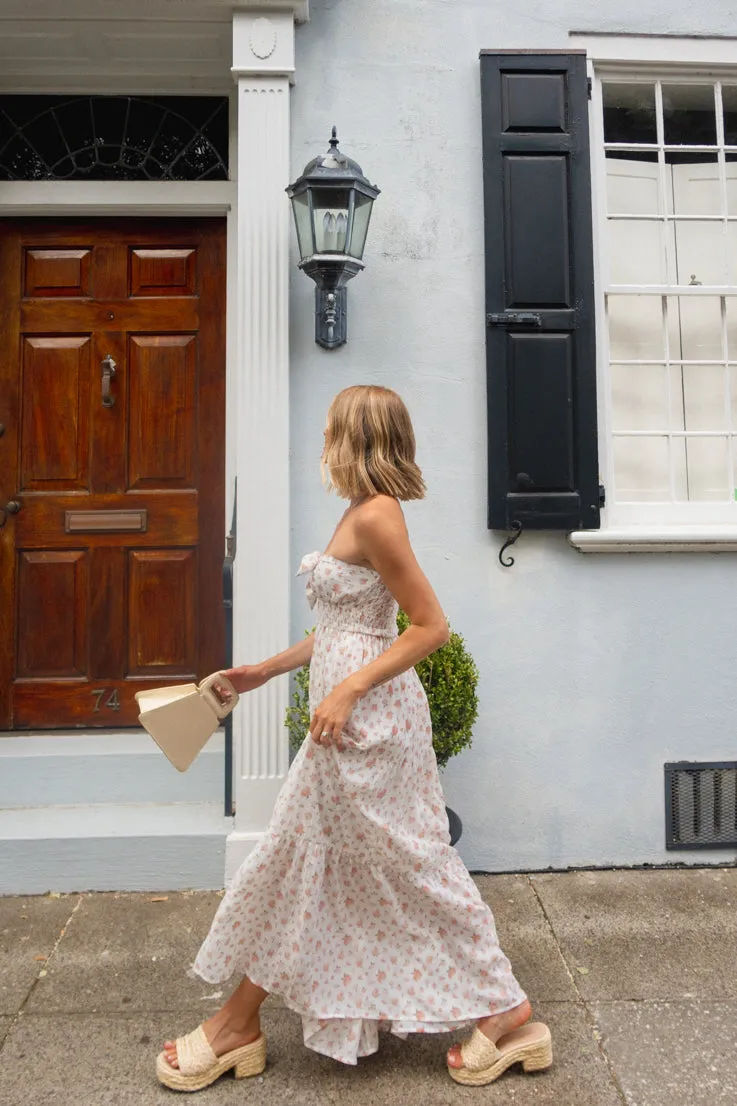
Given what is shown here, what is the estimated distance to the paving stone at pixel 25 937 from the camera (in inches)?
110

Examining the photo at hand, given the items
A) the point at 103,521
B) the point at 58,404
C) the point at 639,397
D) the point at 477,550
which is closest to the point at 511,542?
the point at 477,550

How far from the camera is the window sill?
3.71m

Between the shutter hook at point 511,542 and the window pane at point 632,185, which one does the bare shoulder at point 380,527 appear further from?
the window pane at point 632,185

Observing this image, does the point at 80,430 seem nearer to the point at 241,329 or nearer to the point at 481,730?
the point at 241,329

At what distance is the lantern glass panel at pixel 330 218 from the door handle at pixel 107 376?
1.31 meters

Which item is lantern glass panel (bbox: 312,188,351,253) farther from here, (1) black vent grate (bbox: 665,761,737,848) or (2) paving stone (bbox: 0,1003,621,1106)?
(2) paving stone (bbox: 0,1003,621,1106)

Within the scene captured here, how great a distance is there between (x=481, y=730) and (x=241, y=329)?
6.43 feet

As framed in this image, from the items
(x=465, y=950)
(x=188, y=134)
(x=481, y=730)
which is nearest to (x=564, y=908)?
(x=481, y=730)

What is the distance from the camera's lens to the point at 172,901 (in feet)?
11.2

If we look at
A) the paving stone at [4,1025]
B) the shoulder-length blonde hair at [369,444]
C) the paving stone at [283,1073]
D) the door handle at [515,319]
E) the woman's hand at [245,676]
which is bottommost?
the paving stone at [283,1073]

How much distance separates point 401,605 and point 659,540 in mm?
1912

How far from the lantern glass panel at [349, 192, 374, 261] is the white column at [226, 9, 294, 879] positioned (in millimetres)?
327

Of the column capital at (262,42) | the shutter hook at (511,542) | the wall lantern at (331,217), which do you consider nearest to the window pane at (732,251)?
the shutter hook at (511,542)

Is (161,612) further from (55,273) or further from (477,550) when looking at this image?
(55,273)
